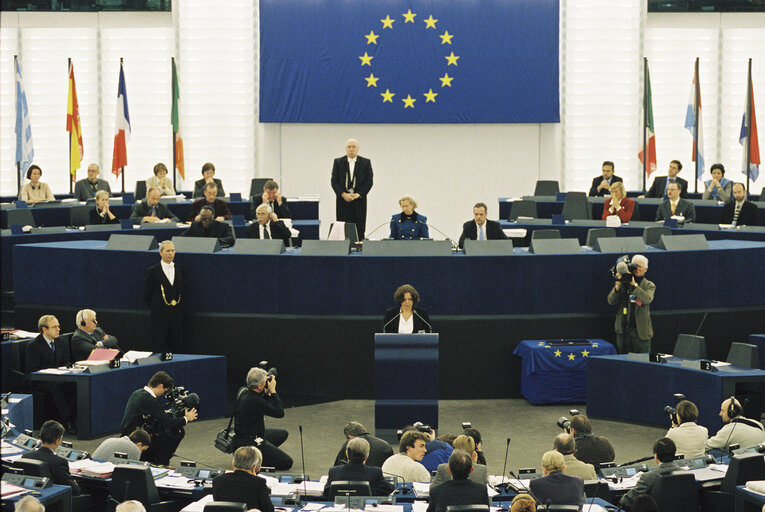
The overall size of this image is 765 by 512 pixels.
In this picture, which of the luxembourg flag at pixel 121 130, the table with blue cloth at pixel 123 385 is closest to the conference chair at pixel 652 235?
the table with blue cloth at pixel 123 385

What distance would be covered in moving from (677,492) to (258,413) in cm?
374

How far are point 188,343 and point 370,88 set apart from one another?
10083mm

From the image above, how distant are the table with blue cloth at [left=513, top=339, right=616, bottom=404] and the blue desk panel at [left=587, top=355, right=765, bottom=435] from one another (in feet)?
1.17

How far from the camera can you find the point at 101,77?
2241cm

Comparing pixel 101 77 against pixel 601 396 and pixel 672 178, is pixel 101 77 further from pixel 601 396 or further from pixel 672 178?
pixel 601 396

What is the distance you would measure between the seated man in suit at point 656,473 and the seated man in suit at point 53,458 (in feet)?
12.7

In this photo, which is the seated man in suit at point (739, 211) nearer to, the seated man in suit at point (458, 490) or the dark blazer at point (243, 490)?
the seated man in suit at point (458, 490)

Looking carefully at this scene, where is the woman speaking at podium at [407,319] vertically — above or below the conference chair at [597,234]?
below

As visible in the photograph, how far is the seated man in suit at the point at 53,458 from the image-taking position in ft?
24.6

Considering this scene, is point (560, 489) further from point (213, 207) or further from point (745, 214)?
point (745, 214)

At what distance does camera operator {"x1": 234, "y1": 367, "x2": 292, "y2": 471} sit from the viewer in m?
9.39

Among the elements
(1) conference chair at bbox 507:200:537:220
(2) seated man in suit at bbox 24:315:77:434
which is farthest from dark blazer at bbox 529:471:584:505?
(1) conference chair at bbox 507:200:537:220

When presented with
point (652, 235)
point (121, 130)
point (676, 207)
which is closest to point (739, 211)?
point (676, 207)

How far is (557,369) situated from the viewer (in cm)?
1202
